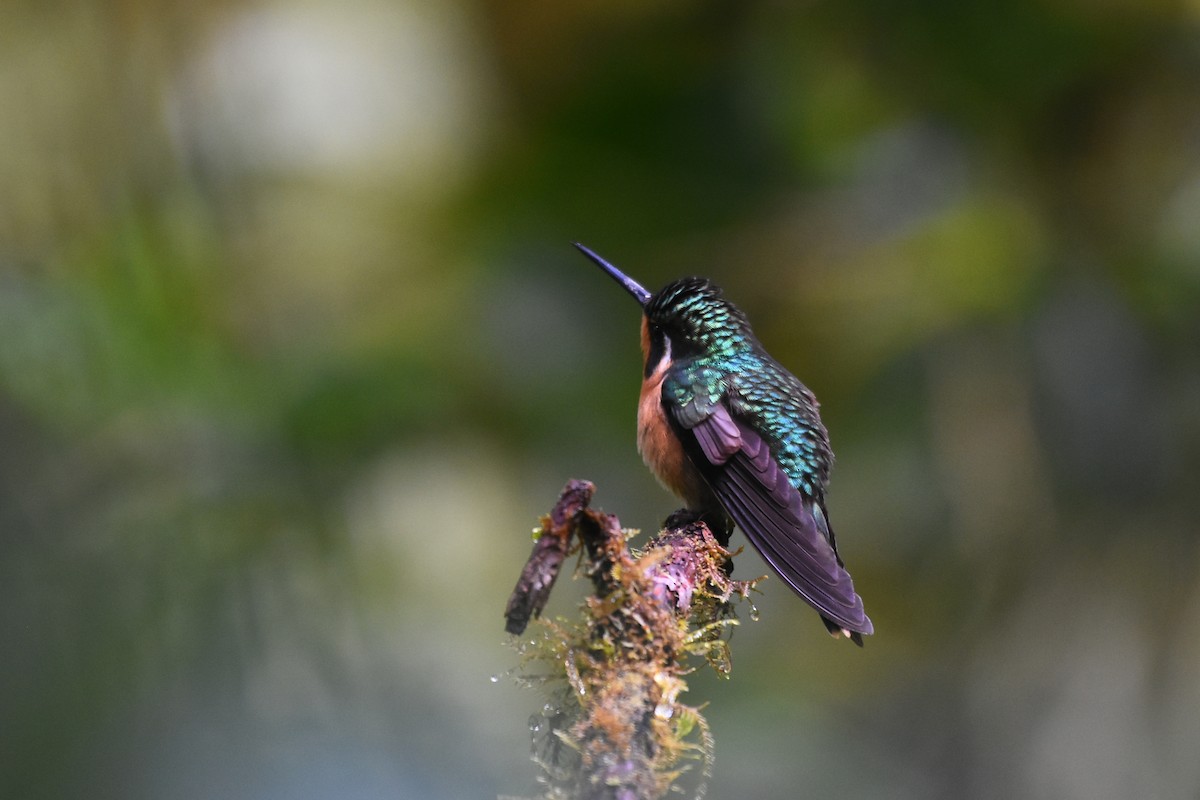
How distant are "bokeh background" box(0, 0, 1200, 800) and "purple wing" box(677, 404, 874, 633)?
2050mm

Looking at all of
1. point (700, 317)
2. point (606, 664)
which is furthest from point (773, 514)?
point (606, 664)

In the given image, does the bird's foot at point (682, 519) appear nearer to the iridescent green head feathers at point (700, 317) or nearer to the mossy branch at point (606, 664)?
the iridescent green head feathers at point (700, 317)

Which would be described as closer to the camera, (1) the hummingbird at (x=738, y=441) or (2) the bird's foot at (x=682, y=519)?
(1) the hummingbird at (x=738, y=441)

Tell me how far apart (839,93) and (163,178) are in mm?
3533

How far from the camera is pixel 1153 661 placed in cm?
570

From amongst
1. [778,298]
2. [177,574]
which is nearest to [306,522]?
[177,574]

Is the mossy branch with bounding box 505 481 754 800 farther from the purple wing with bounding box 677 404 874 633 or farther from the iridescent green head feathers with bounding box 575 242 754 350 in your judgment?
the iridescent green head feathers with bounding box 575 242 754 350

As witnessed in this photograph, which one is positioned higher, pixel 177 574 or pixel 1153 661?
pixel 1153 661

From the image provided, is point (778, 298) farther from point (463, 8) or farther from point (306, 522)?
point (306, 522)

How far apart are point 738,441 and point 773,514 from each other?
0.97 ft

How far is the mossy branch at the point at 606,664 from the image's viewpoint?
1928 millimetres

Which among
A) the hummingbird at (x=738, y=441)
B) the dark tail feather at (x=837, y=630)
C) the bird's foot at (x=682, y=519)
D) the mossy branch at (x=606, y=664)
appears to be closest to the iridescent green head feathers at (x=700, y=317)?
the hummingbird at (x=738, y=441)

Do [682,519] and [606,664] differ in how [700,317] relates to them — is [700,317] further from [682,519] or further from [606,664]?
[606,664]

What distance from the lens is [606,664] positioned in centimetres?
214
